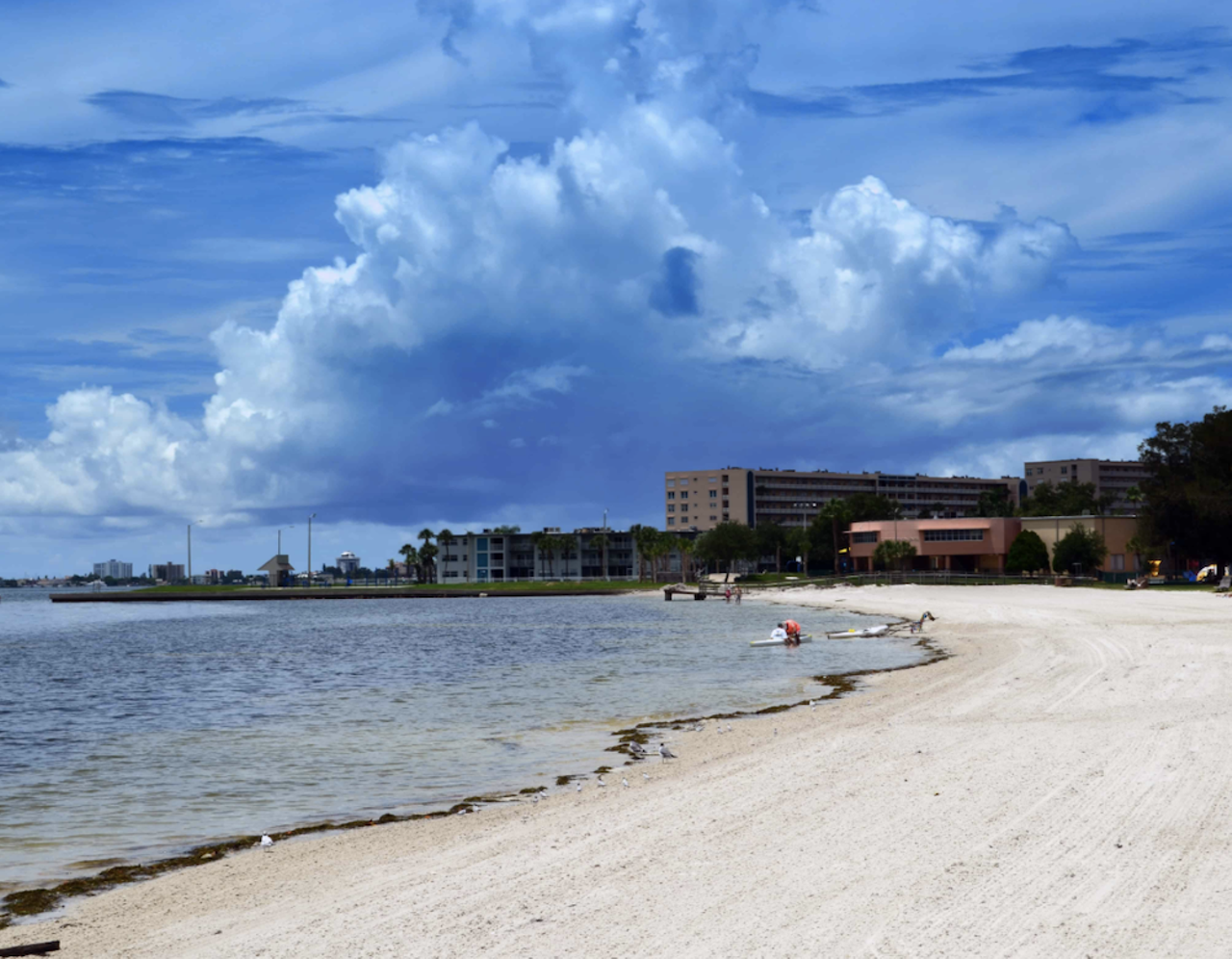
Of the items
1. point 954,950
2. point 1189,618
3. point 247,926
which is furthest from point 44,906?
point 1189,618

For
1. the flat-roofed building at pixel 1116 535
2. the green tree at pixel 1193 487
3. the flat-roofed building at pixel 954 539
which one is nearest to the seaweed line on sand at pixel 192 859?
the green tree at pixel 1193 487

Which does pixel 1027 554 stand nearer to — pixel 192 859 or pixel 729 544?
pixel 729 544

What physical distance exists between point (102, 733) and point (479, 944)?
76.2 feet

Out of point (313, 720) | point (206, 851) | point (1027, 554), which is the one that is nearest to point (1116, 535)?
point (1027, 554)

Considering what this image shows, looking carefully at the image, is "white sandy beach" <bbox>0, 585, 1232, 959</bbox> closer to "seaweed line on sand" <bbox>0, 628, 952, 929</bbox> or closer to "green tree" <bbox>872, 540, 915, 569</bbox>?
"seaweed line on sand" <bbox>0, 628, 952, 929</bbox>

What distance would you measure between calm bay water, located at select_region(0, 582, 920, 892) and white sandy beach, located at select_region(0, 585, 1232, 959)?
122 inches

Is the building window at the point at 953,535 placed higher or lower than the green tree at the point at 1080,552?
higher

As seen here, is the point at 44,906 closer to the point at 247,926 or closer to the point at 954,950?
the point at 247,926

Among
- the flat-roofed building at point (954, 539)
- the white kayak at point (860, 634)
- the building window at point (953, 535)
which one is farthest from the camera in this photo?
the building window at point (953, 535)

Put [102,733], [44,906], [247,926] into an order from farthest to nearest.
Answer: [102,733] < [44,906] < [247,926]

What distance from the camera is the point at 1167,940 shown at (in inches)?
328

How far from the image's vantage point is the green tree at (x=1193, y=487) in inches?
3354

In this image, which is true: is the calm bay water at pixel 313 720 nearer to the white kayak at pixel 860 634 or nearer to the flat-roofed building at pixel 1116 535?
the white kayak at pixel 860 634

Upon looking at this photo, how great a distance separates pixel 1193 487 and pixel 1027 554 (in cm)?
4007
